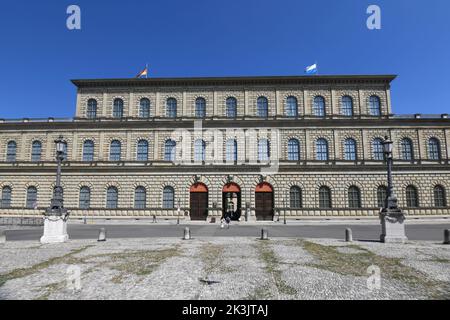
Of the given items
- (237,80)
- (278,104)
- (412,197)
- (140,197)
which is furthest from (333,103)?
(140,197)

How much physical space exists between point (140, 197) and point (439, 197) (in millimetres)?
35948

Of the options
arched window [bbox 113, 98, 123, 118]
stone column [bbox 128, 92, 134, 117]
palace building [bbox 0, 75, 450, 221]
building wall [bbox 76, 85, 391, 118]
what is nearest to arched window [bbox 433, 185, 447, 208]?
palace building [bbox 0, 75, 450, 221]

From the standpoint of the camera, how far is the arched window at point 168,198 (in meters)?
34.0

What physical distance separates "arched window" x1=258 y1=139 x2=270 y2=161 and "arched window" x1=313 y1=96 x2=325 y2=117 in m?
7.70

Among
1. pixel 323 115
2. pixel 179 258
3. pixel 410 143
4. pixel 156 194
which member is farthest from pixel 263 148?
pixel 179 258

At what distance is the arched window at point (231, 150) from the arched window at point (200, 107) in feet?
17.3

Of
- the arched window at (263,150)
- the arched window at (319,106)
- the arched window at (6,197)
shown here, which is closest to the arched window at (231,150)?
the arched window at (263,150)

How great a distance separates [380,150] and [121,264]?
34.1 metres

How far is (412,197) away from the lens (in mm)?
33031

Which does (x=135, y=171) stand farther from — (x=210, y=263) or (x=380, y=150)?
(x=380, y=150)

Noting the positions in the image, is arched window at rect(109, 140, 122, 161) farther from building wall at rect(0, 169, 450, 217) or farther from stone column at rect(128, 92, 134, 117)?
stone column at rect(128, 92, 134, 117)

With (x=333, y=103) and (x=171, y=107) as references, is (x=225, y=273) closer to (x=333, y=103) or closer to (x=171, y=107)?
(x=171, y=107)

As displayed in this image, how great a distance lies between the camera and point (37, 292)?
6379 millimetres

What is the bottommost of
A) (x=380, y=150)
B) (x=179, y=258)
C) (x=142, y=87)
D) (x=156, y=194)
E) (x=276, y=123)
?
(x=179, y=258)
